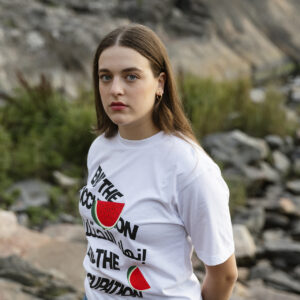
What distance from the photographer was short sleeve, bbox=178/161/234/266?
1.39 meters

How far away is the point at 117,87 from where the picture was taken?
4.81 feet

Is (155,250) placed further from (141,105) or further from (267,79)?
(267,79)

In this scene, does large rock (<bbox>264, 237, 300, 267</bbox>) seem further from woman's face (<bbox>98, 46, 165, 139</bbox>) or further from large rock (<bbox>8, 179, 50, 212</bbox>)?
woman's face (<bbox>98, 46, 165, 139</bbox>)

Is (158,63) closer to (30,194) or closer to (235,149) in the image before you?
(30,194)

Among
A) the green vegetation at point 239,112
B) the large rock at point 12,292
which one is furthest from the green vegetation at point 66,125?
the large rock at point 12,292

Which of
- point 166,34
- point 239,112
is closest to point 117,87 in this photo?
point 239,112

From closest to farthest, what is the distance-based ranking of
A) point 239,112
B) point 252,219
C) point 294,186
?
1. point 252,219
2. point 294,186
3. point 239,112

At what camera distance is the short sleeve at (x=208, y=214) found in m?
1.39

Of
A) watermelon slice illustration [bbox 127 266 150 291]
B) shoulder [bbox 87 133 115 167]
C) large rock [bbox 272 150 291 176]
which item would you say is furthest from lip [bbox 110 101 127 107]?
large rock [bbox 272 150 291 176]

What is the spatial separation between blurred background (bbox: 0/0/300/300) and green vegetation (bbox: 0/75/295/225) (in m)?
0.02

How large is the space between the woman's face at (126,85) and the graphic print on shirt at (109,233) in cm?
26

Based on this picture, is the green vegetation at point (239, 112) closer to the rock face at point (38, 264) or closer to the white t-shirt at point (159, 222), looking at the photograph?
the rock face at point (38, 264)

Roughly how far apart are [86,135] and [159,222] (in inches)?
167

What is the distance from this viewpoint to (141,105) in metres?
1.51
